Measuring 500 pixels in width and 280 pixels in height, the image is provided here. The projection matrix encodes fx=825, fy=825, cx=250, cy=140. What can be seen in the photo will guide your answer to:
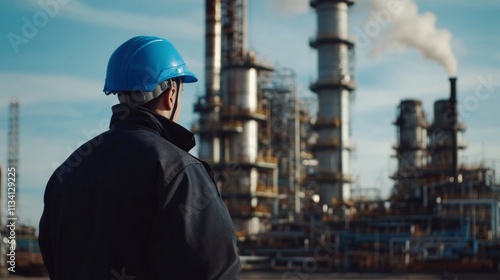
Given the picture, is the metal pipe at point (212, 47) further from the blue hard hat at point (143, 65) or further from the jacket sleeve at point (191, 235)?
the jacket sleeve at point (191, 235)

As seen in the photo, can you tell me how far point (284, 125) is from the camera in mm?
66500

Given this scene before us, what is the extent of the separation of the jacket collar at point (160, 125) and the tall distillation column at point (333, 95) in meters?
56.1

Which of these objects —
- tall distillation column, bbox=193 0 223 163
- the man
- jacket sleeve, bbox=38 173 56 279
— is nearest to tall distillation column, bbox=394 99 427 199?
tall distillation column, bbox=193 0 223 163

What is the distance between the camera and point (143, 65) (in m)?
2.74

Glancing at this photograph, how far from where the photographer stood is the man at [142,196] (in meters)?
2.36

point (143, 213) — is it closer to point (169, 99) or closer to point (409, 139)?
point (169, 99)

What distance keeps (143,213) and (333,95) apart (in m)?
57.3

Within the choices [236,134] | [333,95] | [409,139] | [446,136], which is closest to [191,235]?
[236,134]

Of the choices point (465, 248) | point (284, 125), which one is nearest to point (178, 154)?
point (465, 248)

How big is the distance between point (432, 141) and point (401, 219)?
656 inches

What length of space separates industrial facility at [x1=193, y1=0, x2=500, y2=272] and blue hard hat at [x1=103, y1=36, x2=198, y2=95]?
143 ft

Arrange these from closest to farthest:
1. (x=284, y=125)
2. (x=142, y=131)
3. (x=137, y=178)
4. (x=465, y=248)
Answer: (x=137, y=178)
(x=142, y=131)
(x=465, y=248)
(x=284, y=125)

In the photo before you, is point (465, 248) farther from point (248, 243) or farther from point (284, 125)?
point (284, 125)

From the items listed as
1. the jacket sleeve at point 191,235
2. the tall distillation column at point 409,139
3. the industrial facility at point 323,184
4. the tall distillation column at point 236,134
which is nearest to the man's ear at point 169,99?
the jacket sleeve at point 191,235
